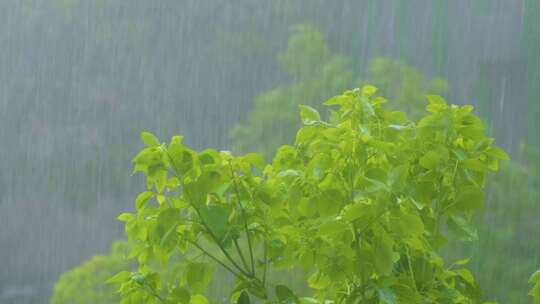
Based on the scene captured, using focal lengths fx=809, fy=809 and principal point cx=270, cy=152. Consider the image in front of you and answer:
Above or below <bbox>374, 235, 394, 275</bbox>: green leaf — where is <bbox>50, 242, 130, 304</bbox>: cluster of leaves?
below

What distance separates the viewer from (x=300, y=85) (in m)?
2.86

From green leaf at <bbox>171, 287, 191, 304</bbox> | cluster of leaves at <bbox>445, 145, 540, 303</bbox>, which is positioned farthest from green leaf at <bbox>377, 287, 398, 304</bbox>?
cluster of leaves at <bbox>445, 145, 540, 303</bbox>

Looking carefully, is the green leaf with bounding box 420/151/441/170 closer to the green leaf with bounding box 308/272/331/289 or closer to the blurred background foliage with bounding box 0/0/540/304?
the green leaf with bounding box 308/272/331/289

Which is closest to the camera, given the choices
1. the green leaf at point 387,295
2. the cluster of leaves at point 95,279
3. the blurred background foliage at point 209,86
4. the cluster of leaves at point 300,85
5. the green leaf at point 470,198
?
the green leaf at point 387,295

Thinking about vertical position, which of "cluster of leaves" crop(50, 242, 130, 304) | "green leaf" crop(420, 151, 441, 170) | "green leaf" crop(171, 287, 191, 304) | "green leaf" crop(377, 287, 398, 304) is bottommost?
"cluster of leaves" crop(50, 242, 130, 304)

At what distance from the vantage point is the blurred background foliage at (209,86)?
8.13 feet

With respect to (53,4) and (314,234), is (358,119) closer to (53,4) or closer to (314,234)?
(314,234)

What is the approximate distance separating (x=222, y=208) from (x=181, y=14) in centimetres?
233

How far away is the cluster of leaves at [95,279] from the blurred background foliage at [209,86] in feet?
0.32

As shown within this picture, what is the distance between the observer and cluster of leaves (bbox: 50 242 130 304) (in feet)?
9.92

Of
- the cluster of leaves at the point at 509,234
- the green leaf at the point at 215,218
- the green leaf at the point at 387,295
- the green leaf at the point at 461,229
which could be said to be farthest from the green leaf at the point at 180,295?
the cluster of leaves at the point at 509,234

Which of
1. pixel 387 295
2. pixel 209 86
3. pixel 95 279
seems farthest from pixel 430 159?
pixel 95 279

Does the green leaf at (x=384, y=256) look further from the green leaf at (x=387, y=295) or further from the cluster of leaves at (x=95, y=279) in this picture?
the cluster of leaves at (x=95, y=279)

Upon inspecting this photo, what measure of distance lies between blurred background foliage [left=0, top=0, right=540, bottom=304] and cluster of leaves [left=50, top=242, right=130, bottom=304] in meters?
0.10
